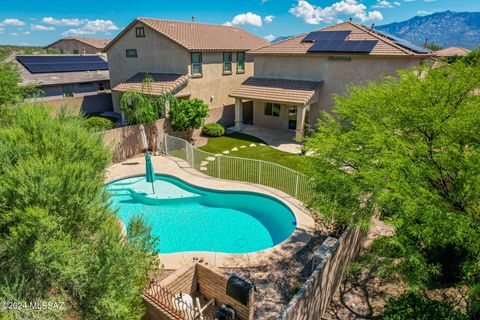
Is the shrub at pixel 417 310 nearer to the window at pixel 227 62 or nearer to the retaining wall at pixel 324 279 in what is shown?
the retaining wall at pixel 324 279

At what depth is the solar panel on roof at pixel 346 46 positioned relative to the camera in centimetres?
2083

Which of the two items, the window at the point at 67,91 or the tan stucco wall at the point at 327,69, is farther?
the window at the point at 67,91

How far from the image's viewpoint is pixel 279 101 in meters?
22.6

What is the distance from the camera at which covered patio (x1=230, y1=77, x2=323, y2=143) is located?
873 inches

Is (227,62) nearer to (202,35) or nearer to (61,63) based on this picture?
(202,35)

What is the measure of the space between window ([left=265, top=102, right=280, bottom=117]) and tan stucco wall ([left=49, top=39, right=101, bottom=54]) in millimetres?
57670

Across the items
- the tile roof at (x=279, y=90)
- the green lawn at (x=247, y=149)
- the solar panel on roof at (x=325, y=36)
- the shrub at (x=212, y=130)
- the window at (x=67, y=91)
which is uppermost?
the solar panel on roof at (x=325, y=36)

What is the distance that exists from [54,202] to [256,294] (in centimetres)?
600

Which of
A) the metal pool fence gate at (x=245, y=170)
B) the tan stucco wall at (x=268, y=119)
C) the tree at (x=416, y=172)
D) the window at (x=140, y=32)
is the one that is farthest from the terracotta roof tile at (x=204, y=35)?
the tree at (x=416, y=172)

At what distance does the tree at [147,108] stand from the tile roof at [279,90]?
629cm

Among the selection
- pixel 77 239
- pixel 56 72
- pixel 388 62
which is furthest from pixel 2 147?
pixel 56 72

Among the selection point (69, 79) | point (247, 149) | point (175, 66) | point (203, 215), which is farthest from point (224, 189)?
point (69, 79)

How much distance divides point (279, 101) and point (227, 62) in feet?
26.9

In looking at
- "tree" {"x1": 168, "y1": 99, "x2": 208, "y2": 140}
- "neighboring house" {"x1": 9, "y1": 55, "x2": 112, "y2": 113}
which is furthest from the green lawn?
"neighboring house" {"x1": 9, "y1": 55, "x2": 112, "y2": 113}
